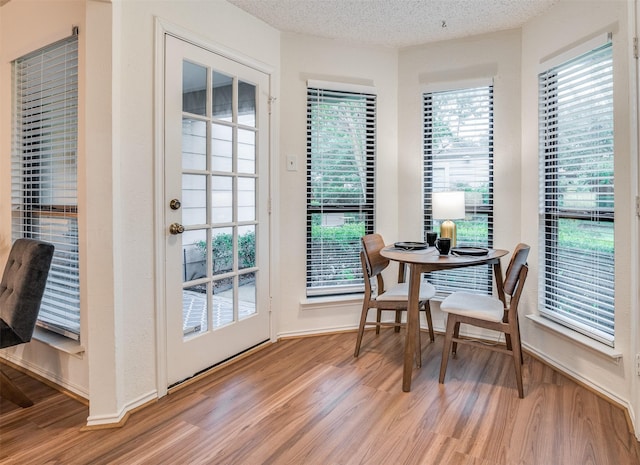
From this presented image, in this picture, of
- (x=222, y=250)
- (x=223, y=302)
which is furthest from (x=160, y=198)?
(x=223, y=302)

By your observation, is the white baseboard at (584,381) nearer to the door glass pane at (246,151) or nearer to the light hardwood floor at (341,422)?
the light hardwood floor at (341,422)

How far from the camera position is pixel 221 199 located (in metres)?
2.57

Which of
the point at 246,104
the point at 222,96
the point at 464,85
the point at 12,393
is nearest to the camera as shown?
the point at 12,393

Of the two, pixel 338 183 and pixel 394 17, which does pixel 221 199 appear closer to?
pixel 338 183

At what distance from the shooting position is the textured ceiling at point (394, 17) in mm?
2598

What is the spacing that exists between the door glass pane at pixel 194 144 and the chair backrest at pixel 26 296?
0.85 metres

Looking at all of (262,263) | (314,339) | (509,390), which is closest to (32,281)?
(262,263)

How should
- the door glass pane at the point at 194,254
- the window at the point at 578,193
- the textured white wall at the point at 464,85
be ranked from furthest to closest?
the textured white wall at the point at 464,85, the door glass pane at the point at 194,254, the window at the point at 578,193

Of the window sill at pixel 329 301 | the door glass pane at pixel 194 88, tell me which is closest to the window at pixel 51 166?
the door glass pane at pixel 194 88

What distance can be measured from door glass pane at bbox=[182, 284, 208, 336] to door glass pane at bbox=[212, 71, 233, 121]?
3.63 ft

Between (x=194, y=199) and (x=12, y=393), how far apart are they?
1.39 m

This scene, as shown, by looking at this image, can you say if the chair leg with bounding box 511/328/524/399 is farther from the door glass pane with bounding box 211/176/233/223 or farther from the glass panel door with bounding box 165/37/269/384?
the door glass pane with bounding box 211/176/233/223

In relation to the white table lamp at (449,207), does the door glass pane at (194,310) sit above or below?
below

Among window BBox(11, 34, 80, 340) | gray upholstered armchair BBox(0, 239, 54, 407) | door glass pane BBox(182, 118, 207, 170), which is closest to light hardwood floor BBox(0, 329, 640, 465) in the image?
gray upholstered armchair BBox(0, 239, 54, 407)
